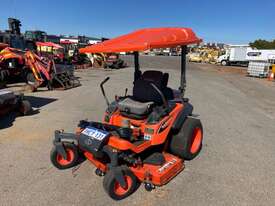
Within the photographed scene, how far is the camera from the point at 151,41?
341cm

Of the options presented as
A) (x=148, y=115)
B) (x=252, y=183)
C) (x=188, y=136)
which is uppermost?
(x=148, y=115)

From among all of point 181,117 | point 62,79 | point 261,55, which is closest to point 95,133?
point 181,117

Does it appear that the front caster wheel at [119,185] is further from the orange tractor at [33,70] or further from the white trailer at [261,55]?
the white trailer at [261,55]

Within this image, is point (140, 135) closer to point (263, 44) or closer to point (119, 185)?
point (119, 185)

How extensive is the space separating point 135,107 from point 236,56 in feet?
104

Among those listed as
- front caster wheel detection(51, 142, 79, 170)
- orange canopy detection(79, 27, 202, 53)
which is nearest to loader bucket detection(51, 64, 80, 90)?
front caster wheel detection(51, 142, 79, 170)

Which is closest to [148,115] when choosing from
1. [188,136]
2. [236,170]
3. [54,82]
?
[188,136]

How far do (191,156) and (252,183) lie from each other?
40.2 inches

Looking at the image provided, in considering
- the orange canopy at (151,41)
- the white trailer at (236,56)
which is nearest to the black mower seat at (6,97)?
the orange canopy at (151,41)

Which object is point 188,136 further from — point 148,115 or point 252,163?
point 252,163

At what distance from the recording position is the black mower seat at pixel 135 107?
4.05 meters

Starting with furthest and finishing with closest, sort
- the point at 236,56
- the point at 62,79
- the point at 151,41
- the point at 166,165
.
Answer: the point at 236,56, the point at 62,79, the point at 166,165, the point at 151,41

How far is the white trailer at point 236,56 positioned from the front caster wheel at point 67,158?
3168 cm

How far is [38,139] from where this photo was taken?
536cm
